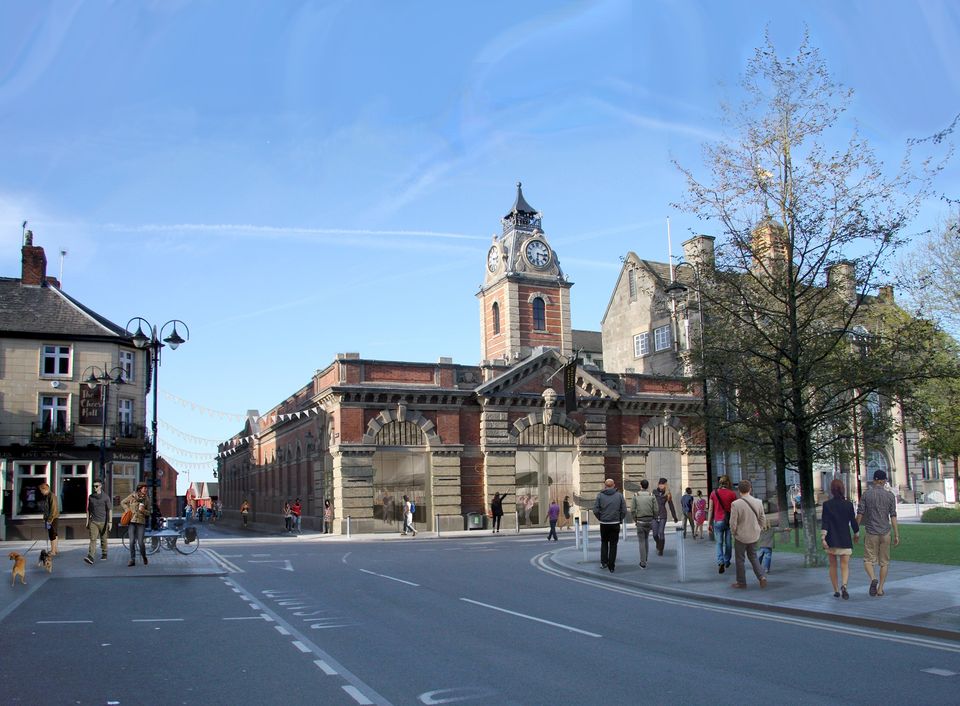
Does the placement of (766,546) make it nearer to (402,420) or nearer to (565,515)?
(402,420)

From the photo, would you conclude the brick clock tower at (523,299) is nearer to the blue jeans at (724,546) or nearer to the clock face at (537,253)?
the clock face at (537,253)

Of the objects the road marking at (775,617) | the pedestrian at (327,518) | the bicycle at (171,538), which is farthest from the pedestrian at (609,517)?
the pedestrian at (327,518)

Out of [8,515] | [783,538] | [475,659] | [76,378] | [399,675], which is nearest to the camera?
[399,675]

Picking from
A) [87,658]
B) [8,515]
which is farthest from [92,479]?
[87,658]

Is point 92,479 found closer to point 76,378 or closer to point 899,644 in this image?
point 76,378

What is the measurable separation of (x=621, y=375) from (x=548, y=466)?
669cm

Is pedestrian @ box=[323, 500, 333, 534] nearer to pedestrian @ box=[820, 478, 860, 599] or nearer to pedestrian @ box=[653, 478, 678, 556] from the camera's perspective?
pedestrian @ box=[653, 478, 678, 556]

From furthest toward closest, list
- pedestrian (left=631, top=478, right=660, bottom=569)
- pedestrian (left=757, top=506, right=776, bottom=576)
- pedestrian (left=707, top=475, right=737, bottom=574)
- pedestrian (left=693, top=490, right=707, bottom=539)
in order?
pedestrian (left=693, top=490, right=707, bottom=539) < pedestrian (left=631, top=478, right=660, bottom=569) < pedestrian (left=707, top=475, right=737, bottom=574) < pedestrian (left=757, top=506, right=776, bottom=576)

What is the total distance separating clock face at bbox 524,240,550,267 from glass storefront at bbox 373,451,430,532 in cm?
2017

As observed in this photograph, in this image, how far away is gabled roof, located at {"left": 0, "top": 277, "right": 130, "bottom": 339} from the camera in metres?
37.3

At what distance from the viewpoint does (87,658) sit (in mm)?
→ 9055

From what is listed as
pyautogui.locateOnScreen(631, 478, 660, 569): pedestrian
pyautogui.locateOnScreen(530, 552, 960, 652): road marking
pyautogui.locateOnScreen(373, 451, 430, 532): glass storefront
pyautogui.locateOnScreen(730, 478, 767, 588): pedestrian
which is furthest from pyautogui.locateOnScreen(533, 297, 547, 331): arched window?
pyautogui.locateOnScreen(730, 478, 767, 588): pedestrian

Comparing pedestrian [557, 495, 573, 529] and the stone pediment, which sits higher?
the stone pediment

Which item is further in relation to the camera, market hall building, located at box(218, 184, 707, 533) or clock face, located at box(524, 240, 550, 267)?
clock face, located at box(524, 240, 550, 267)
